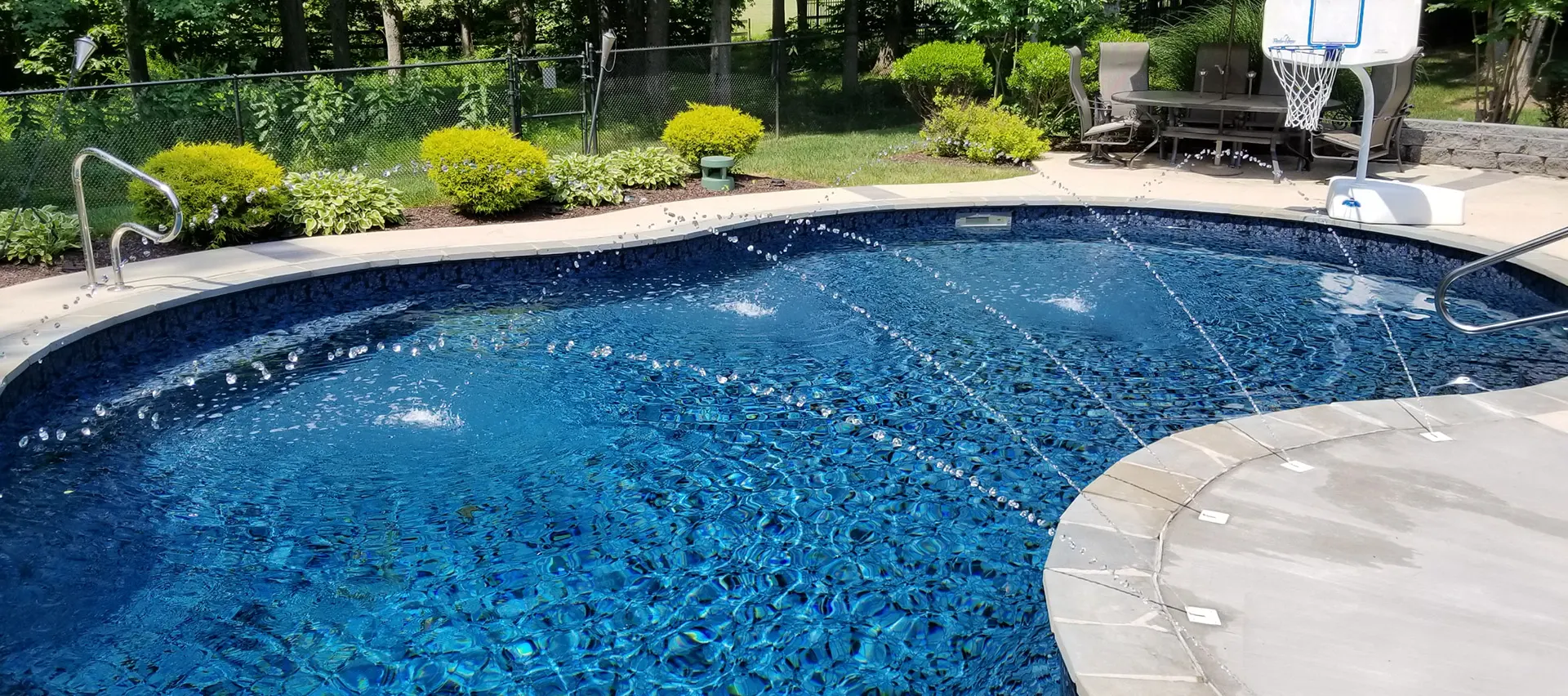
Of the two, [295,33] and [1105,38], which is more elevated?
[295,33]

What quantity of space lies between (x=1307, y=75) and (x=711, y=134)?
565 centimetres

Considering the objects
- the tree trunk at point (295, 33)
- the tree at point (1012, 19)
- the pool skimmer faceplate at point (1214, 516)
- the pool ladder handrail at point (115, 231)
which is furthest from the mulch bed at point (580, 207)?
the tree trunk at point (295, 33)

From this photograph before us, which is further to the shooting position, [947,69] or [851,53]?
[851,53]

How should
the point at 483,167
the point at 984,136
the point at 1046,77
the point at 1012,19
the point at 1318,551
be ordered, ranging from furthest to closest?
1. the point at 1012,19
2. the point at 1046,77
3. the point at 984,136
4. the point at 483,167
5. the point at 1318,551

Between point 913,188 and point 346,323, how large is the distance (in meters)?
5.64

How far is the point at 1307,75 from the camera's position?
10.2 meters

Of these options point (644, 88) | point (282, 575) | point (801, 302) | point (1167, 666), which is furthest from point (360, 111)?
point (1167, 666)

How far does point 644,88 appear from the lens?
1477cm

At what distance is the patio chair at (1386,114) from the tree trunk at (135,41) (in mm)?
14327

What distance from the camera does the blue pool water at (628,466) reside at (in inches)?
144

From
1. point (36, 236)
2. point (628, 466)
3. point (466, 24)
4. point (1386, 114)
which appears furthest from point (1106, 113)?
point (466, 24)

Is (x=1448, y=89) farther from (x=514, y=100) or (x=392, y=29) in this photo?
(x=392, y=29)

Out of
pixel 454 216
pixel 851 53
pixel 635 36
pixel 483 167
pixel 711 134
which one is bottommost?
pixel 454 216

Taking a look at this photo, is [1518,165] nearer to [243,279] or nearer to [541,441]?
[541,441]
